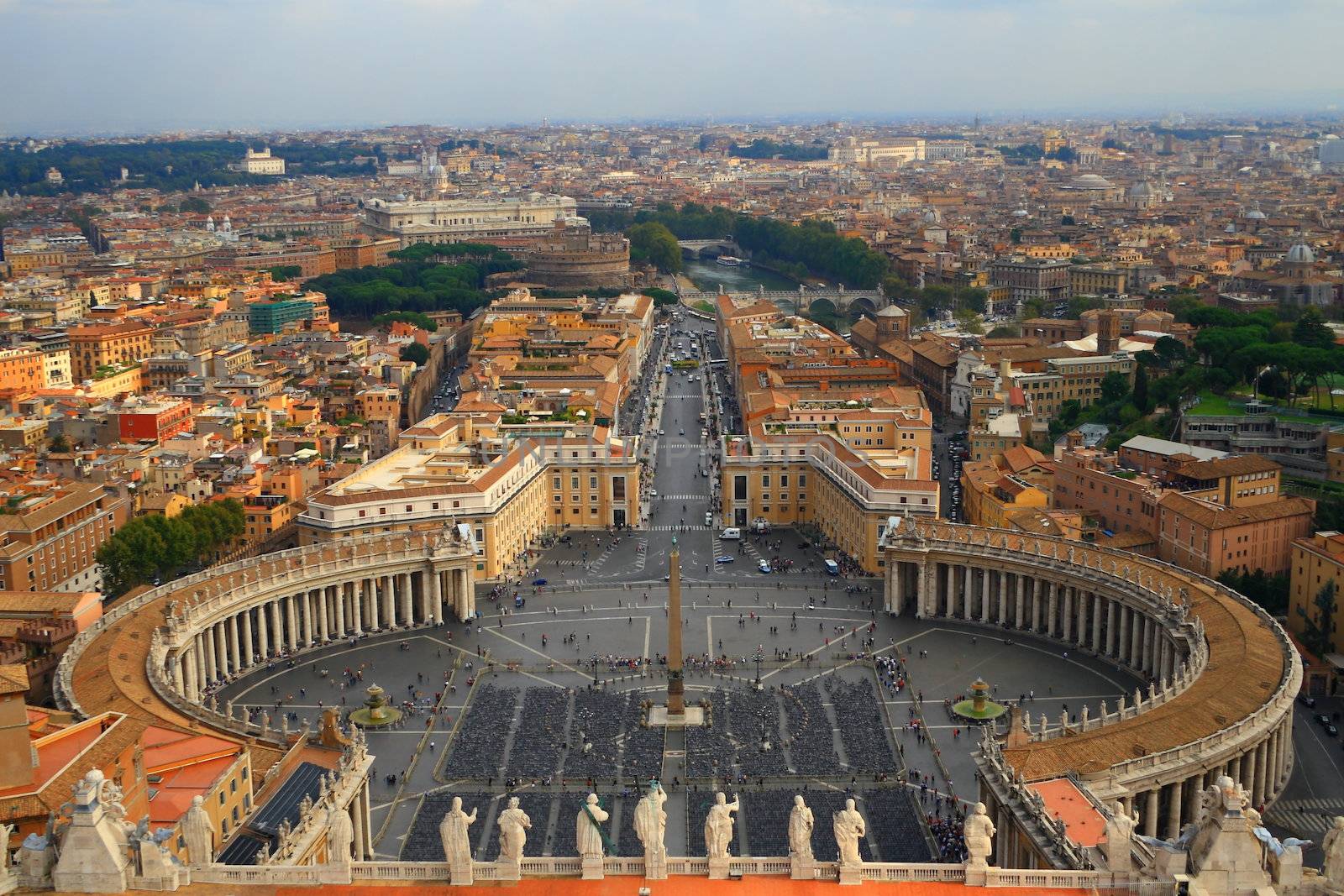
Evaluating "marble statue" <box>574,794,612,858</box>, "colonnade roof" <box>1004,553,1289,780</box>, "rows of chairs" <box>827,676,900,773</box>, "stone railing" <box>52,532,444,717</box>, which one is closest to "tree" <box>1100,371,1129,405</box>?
"colonnade roof" <box>1004,553,1289,780</box>

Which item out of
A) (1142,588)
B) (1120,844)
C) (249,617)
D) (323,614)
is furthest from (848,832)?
(323,614)

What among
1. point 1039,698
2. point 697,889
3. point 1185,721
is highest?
point 697,889

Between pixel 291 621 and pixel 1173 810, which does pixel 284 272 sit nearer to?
pixel 291 621

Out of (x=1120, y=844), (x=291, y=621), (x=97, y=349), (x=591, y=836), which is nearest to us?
(x=1120, y=844)

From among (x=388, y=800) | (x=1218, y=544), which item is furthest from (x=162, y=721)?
(x=1218, y=544)

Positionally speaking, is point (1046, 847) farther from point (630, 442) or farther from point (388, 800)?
point (630, 442)
